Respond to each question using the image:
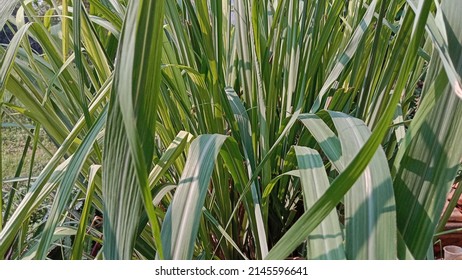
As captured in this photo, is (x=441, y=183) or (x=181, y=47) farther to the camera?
(x=181, y=47)

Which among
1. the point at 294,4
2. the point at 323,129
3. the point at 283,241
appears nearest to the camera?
the point at 283,241

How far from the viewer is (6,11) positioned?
1.19 feet

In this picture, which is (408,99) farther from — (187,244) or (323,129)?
(187,244)

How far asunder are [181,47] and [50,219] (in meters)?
0.33

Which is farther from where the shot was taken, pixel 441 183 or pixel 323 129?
pixel 323 129

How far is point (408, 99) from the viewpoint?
659mm

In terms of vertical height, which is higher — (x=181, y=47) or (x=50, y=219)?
(x=181, y=47)

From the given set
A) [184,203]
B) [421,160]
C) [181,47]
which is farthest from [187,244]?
[181,47]

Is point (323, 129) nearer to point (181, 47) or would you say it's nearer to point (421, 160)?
point (421, 160)

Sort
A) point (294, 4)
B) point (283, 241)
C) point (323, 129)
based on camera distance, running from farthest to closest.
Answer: point (294, 4) → point (323, 129) → point (283, 241)

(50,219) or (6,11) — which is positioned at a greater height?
(6,11)
